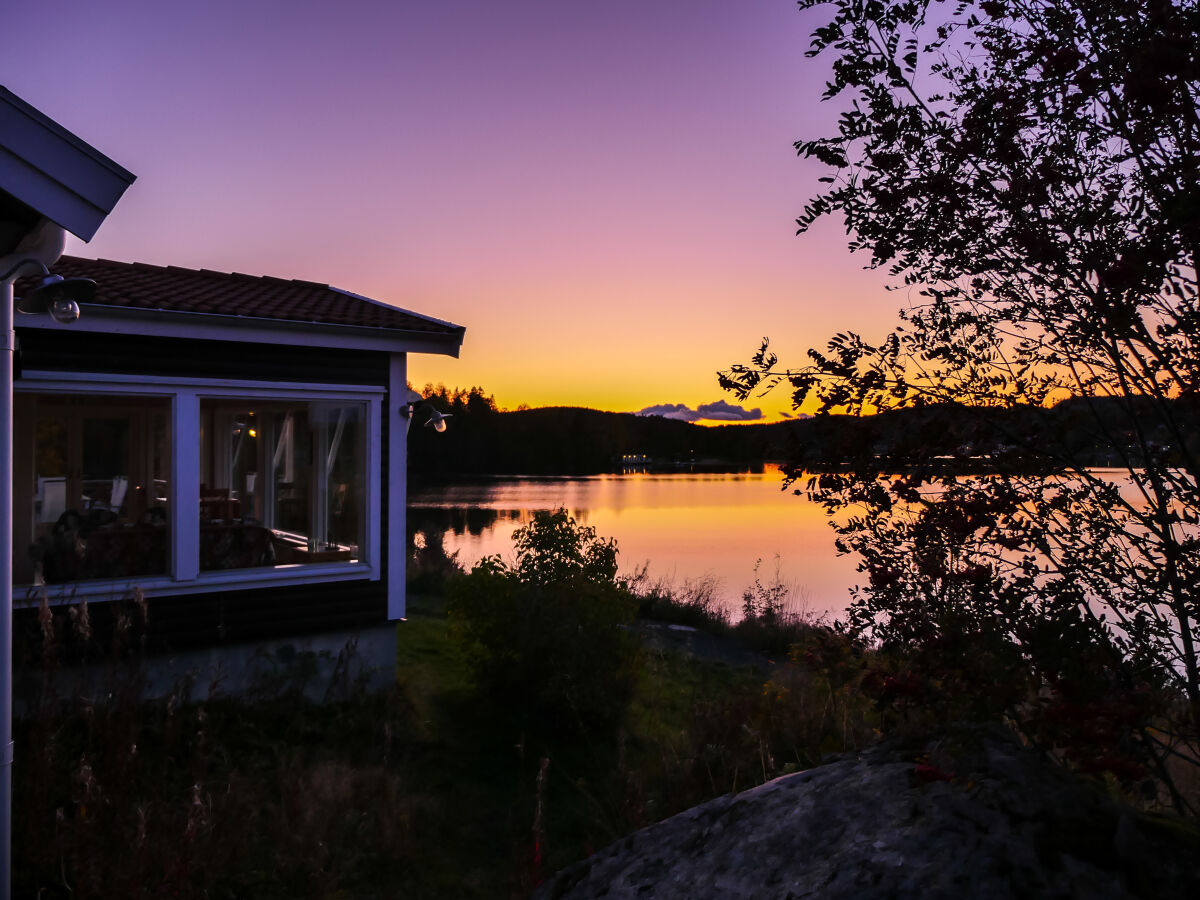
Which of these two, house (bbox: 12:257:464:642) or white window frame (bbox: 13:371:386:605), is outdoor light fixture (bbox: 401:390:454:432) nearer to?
house (bbox: 12:257:464:642)

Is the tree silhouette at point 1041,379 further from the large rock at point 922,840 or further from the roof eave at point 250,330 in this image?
the roof eave at point 250,330

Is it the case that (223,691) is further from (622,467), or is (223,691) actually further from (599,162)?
(622,467)

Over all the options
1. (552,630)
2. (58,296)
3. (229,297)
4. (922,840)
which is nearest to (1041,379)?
(922,840)

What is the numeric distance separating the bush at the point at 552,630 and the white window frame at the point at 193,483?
1114 mm

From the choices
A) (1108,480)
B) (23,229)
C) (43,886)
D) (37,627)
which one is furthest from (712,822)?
(37,627)

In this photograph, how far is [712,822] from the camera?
2379 mm

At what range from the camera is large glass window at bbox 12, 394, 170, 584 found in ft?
23.1

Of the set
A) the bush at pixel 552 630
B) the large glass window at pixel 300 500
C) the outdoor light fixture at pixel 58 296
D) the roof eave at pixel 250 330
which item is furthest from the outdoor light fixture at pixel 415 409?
the outdoor light fixture at pixel 58 296

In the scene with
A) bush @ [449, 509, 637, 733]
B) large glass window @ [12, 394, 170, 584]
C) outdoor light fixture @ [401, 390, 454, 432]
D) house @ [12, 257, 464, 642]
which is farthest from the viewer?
outdoor light fixture @ [401, 390, 454, 432]

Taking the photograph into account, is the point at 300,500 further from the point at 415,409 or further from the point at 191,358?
the point at 191,358

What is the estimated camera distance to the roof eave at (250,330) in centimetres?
667

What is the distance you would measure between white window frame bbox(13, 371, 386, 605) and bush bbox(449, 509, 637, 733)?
43.9 inches

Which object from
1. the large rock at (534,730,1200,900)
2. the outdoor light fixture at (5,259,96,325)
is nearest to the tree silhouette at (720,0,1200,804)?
the large rock at (534,730,1200,900)

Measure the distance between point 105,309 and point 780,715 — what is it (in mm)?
5761
